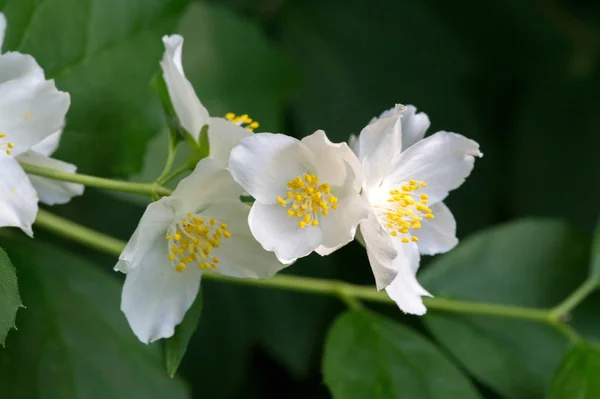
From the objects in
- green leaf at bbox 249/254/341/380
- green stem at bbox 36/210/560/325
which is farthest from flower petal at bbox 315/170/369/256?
green leaf at bbox 249/254/341/380

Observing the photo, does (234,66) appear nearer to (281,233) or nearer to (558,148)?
(281,233)

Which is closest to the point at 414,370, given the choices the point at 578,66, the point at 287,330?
the point at 287,330

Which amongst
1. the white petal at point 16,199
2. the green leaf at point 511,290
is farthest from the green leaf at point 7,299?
the green leaf at point 511,290

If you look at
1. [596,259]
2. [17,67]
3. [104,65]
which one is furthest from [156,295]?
[596,259]

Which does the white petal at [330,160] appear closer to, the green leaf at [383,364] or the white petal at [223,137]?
the white petal at [223,137]

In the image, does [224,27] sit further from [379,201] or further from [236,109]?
[379,201]
